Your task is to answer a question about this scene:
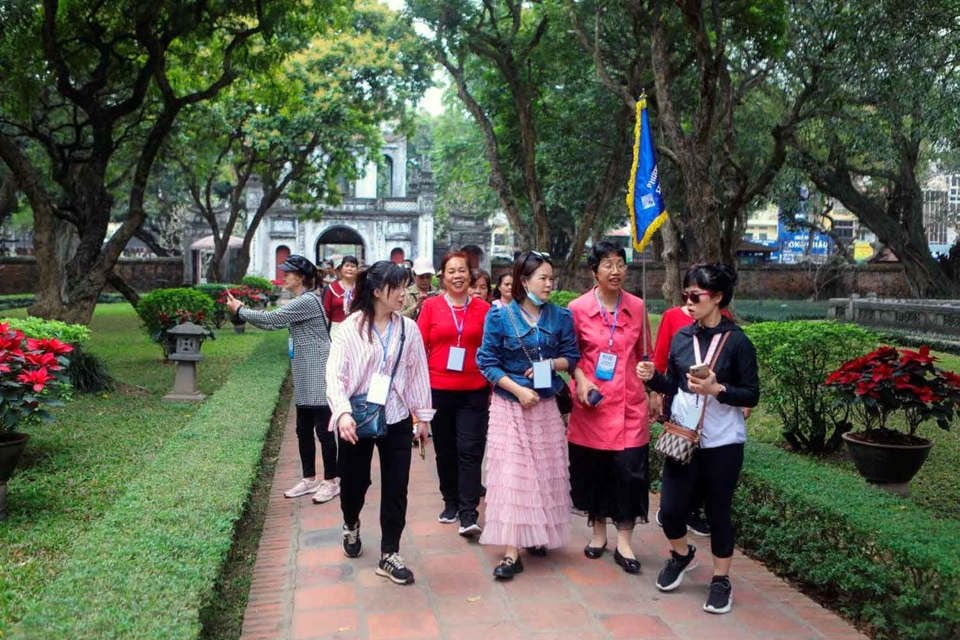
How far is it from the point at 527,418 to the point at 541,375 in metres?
0.24

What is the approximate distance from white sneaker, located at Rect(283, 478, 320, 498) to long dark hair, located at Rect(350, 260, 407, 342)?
218 centimetres

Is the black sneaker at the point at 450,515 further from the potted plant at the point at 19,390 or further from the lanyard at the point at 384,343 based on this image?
the potted plant at the point at 19,390

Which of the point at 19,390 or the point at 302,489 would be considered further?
the point at 302,489

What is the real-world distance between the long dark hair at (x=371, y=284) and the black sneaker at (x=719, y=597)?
2.01 metres

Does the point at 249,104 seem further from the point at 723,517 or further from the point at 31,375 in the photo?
the point at 723,517

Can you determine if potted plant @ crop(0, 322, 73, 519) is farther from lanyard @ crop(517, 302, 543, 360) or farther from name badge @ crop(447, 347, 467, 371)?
lanyard @ crop(517, 302, 543, 360)

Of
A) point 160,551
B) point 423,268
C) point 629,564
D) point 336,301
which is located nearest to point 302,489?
point 336,301

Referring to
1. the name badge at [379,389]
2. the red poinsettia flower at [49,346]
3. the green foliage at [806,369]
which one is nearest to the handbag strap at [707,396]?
the name badge at [379,389]

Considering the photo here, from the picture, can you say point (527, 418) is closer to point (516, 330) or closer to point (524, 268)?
point (516, 330)

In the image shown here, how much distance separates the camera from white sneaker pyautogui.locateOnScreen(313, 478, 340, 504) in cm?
606

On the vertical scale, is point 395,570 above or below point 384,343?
below

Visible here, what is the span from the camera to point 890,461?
5621 millimetres

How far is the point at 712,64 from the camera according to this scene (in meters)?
10.7

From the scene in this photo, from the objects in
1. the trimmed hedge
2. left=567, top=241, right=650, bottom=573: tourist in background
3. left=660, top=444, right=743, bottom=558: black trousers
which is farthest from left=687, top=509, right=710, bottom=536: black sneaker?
the trimmed hedge
